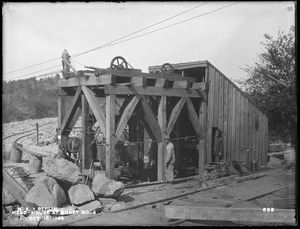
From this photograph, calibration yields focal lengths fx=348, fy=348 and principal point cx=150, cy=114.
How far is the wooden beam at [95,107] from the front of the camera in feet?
35.7

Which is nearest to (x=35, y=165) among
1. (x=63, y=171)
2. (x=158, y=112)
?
(x=158, y=112)

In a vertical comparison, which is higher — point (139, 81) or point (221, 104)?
point (139, 81)

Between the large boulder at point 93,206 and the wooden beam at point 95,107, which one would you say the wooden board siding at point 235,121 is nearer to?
the wooden beam at point 95,107

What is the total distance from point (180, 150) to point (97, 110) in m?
5.74

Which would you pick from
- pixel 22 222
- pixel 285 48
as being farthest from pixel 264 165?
pixel 22 222

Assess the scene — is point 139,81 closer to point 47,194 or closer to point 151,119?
point 151,119

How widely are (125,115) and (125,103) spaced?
5.48 ft

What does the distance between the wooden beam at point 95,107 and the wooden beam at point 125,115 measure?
499 mm

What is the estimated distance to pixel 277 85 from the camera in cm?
1794

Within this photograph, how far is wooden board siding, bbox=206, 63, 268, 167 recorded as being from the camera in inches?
568

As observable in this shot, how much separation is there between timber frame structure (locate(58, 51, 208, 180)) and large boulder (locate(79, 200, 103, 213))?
217 cm

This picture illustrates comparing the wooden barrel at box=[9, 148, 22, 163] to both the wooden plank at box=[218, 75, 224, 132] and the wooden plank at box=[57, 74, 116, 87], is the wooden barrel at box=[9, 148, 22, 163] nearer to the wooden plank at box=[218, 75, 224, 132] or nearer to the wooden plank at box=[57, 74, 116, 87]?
the wooden plank at box=[57, 74, 116, 87]

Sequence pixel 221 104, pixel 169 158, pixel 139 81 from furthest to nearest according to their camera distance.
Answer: pixel 221 104 → pixel 169 158 → pixel 139 81

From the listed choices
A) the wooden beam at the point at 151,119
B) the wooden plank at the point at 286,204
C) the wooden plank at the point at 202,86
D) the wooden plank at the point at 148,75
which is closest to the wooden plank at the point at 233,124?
the wooden plank at the point at 202,86
